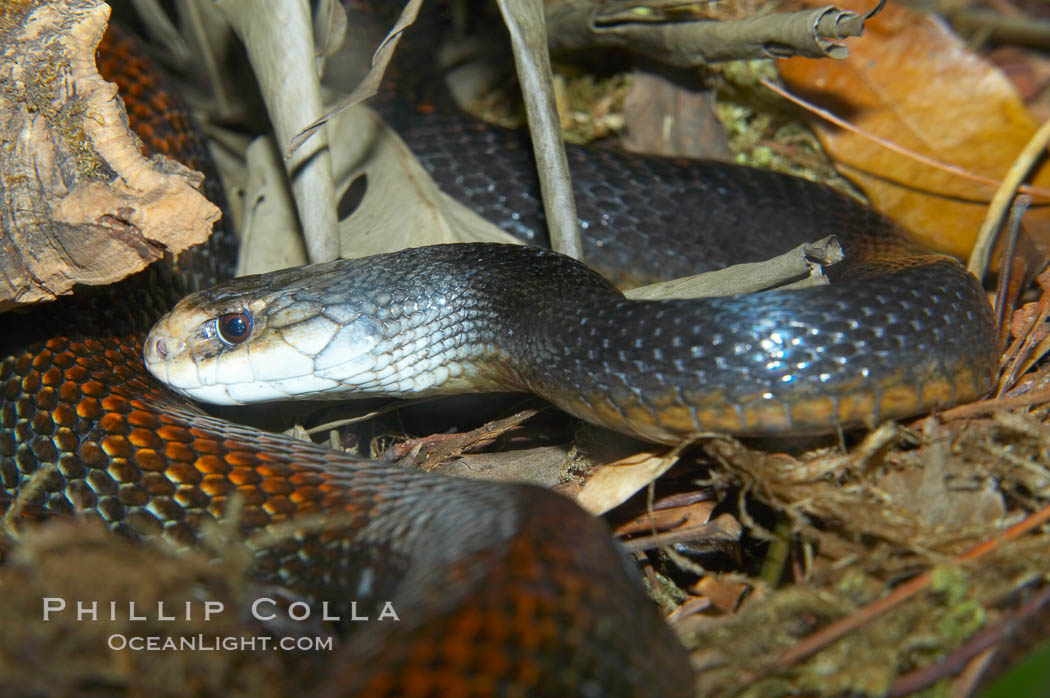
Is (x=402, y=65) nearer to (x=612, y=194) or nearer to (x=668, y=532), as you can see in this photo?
(x=612, y=194)

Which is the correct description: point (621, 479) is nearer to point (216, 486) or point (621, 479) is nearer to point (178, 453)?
point (216, 486)

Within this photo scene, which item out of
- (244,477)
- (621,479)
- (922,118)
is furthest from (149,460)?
(922,118)

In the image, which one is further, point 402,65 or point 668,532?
point 402,65

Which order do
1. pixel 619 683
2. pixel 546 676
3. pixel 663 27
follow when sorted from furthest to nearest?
pixel 663 27 < pixel 619 683 < pixel 546 676

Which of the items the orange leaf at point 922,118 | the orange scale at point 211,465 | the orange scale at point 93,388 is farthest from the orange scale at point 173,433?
the orange leaf at point 922,118

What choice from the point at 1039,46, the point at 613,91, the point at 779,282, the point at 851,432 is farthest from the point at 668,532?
the point at 1039,46
